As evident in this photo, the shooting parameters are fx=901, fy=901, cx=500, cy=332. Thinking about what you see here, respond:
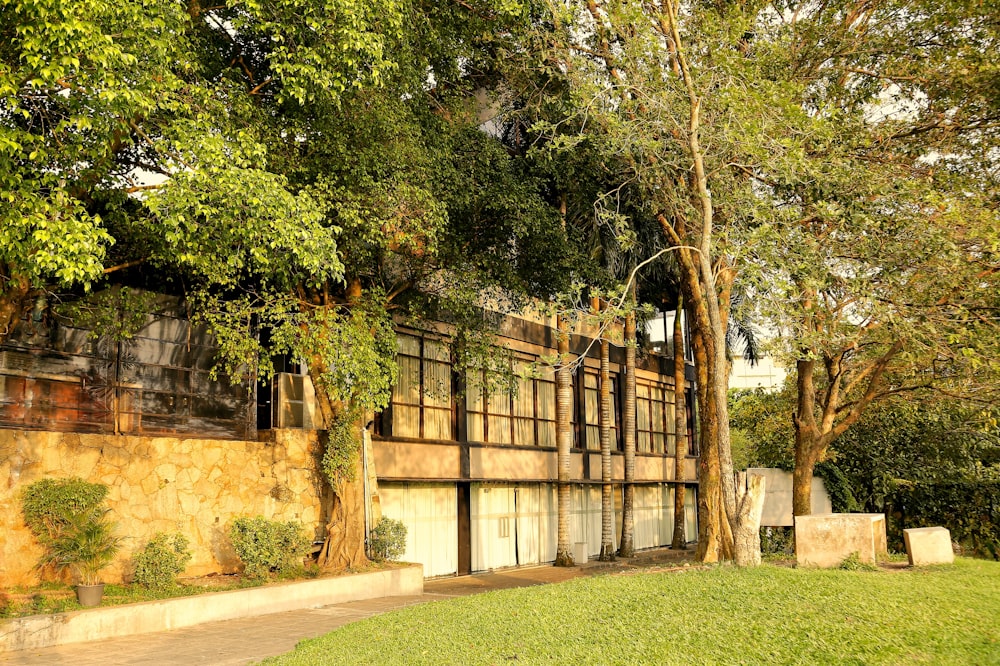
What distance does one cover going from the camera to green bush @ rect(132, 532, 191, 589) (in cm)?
1279

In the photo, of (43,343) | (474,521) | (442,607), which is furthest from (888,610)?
(474,521)

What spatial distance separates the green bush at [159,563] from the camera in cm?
1279

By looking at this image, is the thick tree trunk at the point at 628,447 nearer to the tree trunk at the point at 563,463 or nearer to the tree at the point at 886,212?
the tree trunk at the point at 563,463

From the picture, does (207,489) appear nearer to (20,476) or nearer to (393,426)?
(20,476)

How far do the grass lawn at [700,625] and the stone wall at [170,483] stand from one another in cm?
438

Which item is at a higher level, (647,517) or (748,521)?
(748,521)

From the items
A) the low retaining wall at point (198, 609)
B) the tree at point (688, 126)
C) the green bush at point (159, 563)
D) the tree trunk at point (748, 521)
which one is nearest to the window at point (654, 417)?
the tree at point (688, 126)

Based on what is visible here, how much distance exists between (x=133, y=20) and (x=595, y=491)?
21.3 meters

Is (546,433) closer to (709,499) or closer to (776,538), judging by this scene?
(776,538)

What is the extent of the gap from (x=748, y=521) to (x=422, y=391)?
9.79m

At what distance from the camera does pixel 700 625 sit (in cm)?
871

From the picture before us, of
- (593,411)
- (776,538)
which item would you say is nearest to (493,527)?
(593,411)

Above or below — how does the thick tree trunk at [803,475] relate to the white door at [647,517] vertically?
above

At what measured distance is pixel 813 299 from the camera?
15766 mm
